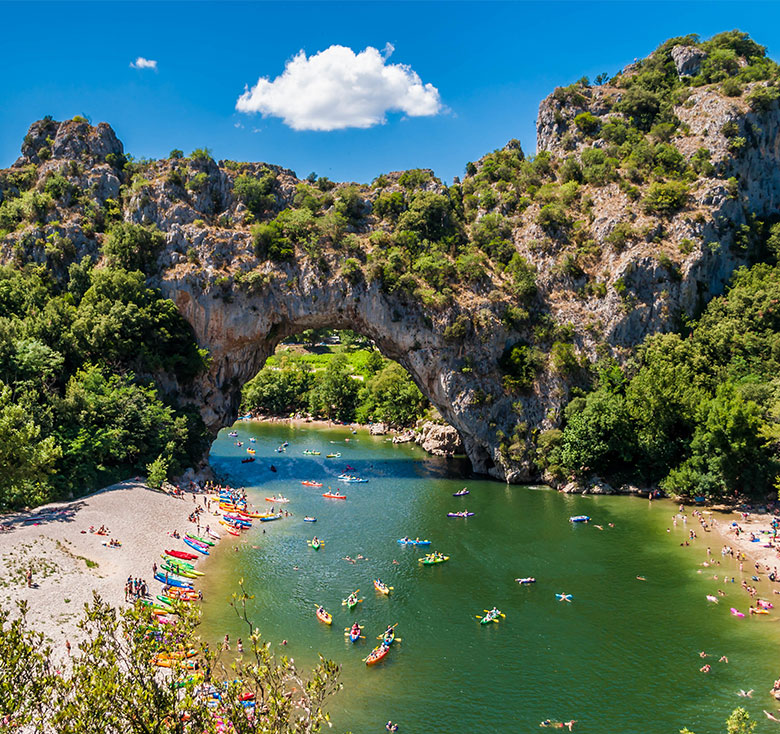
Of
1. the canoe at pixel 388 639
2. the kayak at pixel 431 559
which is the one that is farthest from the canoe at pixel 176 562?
the kayak at pixel 431 559

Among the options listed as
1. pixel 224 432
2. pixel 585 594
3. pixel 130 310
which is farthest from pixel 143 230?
pixel 585 594

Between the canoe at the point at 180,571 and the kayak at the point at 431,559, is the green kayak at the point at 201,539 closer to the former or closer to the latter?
the canoe at the point at 180,571

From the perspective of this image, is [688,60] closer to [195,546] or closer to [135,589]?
[195,546]

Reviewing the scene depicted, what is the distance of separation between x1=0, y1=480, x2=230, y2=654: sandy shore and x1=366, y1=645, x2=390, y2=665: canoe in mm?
15064

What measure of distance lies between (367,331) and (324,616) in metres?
41.9

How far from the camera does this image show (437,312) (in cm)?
6719

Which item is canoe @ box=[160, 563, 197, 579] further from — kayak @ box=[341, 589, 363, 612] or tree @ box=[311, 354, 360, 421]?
tree @ box=[311, 354, 360, 421]

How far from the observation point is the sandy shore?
3136 centimetres

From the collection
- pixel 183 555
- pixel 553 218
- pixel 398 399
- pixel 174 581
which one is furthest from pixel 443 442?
pixel 174 581

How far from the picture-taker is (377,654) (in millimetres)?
29906

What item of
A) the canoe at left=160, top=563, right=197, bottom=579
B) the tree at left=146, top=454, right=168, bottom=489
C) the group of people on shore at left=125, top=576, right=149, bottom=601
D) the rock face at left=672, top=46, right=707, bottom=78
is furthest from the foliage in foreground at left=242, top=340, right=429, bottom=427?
the rock face at left=672, top=46, right=707, bottom=78

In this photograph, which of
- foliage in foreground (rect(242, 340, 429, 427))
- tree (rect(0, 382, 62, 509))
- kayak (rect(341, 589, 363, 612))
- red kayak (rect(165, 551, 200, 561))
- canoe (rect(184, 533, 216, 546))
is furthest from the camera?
foliage in foreground (rect(242, 340, 429, 427))

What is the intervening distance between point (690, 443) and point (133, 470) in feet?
176

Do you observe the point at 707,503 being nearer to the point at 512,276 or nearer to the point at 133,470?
the point at 512,276
